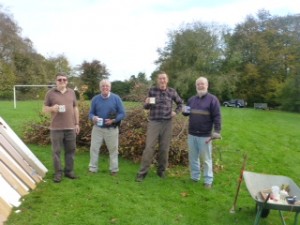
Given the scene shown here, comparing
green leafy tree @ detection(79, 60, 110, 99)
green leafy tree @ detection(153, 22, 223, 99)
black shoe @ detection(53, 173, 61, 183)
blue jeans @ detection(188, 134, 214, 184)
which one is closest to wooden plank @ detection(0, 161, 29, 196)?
black shoe @ detection(53, 173, 61, 183)

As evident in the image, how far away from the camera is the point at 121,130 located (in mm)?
8195

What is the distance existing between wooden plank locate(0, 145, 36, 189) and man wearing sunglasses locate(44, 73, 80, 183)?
447 mm

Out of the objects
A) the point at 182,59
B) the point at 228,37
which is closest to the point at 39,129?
the point at 182,59

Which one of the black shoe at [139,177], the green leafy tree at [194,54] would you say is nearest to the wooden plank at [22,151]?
the black shoe at [139,177]

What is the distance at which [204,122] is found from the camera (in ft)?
19.1

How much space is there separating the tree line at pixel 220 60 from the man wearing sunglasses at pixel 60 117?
93.6 ft

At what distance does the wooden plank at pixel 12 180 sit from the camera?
4.94 m

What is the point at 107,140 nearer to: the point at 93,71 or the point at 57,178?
the point at 57,178

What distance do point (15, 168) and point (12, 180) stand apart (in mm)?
293

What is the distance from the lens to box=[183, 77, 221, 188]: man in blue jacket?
5758 millimetres

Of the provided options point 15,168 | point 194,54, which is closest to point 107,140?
point 15,168

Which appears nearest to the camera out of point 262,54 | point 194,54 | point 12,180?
point 12,180

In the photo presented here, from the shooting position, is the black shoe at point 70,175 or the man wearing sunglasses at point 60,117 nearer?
the man wearing sunglasses at point 60,117

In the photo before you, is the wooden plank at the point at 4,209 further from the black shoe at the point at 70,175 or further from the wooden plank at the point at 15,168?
the black shoe at the point at 70,175
